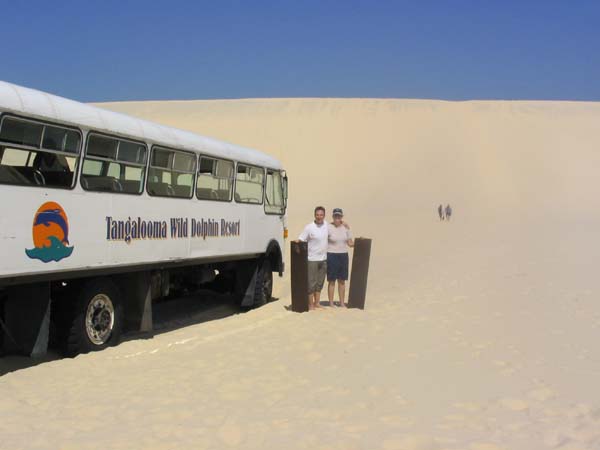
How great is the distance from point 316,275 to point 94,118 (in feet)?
14.9

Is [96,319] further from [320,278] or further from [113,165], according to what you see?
[320,278]

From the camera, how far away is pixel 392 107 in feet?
286

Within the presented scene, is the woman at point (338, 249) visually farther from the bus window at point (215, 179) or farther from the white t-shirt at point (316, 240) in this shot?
the bus window at point (215, 179)

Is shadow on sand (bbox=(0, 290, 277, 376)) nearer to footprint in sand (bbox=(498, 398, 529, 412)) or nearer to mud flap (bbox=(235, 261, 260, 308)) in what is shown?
mud flap (bbox=(235, 261, 260, 308))

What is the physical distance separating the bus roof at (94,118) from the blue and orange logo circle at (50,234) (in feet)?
2.97

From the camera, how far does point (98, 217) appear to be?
816 centimetres

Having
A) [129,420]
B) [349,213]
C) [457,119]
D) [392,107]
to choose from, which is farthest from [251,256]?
[392,107]

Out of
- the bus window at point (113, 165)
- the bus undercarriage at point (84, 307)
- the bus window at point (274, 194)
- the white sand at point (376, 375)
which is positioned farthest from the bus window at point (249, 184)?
the bus window at point (113, 165)

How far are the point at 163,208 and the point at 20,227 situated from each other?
2.81 metres

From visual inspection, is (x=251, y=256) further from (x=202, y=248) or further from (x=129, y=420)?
(x=129, y=420)

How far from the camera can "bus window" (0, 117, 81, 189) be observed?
682 cm

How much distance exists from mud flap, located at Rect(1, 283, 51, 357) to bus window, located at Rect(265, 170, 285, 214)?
6.26 m

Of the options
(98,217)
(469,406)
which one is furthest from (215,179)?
(469,406)

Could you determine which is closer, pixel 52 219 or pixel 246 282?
pixel 52 219
